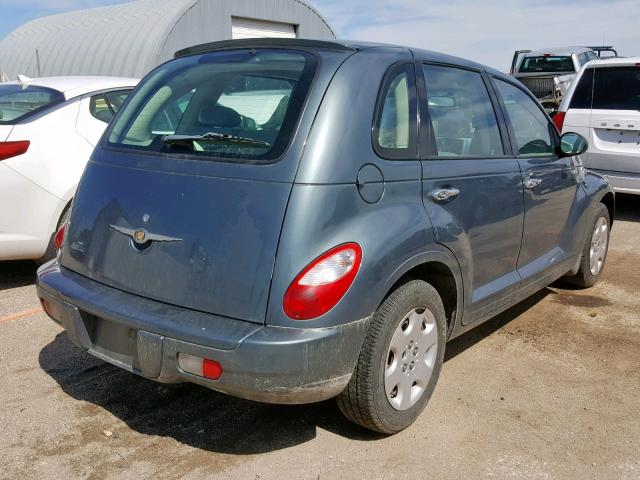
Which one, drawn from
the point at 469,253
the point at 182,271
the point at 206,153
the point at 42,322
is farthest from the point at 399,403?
the point at 42,322

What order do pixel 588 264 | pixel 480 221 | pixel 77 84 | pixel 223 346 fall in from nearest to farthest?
pixel 223 346 → pixel 480 221 → pixel 588 264 → pixel 77 84

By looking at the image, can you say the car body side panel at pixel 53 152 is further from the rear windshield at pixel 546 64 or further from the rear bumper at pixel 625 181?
the rear windshield at pixel 546 64

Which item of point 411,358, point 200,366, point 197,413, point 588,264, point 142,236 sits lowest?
point 197,413

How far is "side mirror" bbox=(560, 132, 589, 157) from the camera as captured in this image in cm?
459

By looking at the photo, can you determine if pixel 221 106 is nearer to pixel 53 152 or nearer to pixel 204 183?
pixel 204 183

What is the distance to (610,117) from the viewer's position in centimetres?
776

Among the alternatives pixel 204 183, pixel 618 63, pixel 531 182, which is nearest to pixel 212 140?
pixel 204 183

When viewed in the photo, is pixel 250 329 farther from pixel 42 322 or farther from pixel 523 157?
pixel 42 322

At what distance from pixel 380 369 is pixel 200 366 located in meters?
0.77

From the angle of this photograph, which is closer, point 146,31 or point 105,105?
point 105,105

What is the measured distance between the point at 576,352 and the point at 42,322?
352cm

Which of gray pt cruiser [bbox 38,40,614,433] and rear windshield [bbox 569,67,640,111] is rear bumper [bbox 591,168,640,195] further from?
gray pt cruiser [bbox 38,40,614,433]

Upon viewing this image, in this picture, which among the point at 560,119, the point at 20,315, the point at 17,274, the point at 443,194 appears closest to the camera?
the point at 443,194

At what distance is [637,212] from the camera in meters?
8.79
